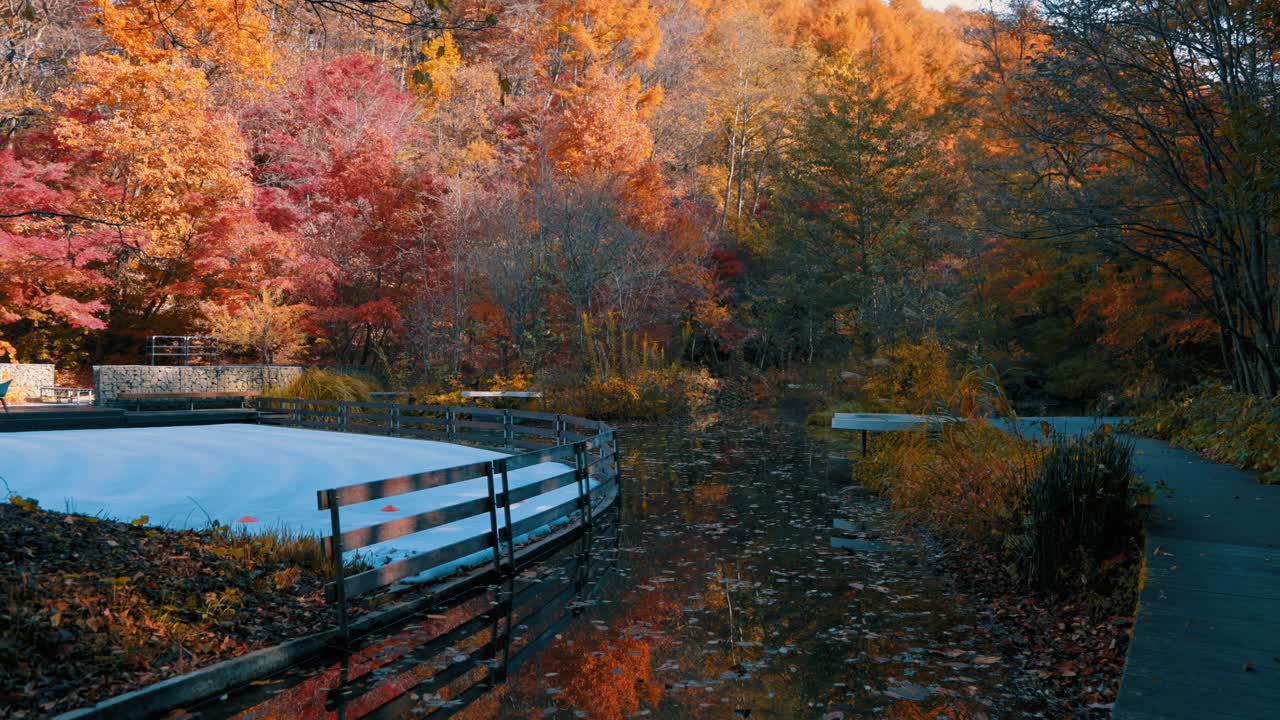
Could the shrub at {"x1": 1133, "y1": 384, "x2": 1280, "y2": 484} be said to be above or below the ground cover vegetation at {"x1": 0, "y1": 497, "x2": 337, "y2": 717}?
above

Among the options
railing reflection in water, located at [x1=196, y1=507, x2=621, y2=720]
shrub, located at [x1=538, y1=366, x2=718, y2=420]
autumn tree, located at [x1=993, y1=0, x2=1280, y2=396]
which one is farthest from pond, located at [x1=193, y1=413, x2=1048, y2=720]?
shrub, located at [x1=538, y1=366, x2=718, y2=420]

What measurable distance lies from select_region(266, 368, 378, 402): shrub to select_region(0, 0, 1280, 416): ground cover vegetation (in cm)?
359

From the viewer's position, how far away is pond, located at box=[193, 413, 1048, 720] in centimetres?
509

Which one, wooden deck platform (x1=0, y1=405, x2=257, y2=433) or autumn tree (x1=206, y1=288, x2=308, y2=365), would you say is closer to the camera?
wooden deck platform (x1=0, y1=405, x2=257, y2=433)

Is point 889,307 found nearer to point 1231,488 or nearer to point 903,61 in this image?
point 1231,488

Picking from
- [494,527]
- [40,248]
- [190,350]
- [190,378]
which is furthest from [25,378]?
[494,527]

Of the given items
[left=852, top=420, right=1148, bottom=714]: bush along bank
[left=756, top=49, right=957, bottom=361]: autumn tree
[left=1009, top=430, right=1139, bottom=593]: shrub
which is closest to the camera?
[left=852, top=420, right=1148, bottom=714]: bush along bank

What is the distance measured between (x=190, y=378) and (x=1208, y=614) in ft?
85.9

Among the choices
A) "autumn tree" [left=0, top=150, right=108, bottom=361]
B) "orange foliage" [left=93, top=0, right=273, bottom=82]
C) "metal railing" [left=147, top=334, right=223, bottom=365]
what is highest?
"orange foliage" [left=93, top=0, right=273, bottom=82]

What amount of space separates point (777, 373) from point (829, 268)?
4.85m

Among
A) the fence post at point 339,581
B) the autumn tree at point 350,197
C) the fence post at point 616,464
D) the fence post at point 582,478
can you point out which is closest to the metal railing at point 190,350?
the autumn tree at point 350,197

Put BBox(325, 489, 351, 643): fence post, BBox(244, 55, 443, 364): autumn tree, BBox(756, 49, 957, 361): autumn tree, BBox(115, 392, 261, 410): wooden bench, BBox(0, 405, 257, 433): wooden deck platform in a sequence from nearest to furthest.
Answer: BBox(325, 489, 351, 643): fence post, BBox(0, 405, 257, 433): wooden deck platform, BBox(115, 392, 261, 410): wooden bench, BBox(244, 55, 443, 364): autumn tree, BBox(756, 49, 957, 361): autumn tree

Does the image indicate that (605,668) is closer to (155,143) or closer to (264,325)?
(264,325)

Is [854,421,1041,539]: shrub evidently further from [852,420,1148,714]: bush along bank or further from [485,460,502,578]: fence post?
[485,460,502,578]: fence post
